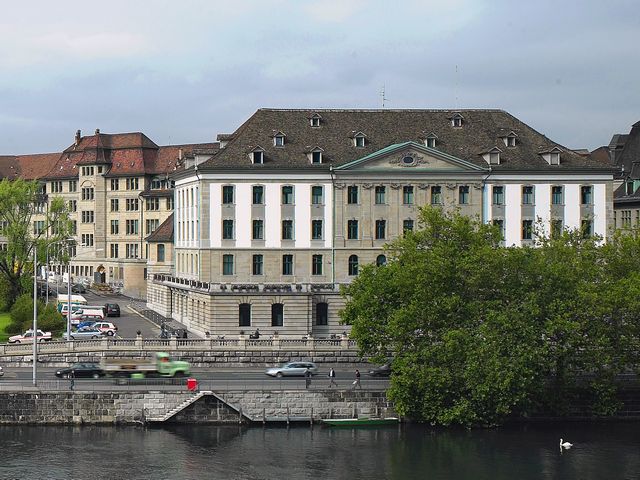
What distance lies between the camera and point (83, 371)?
90562 mm

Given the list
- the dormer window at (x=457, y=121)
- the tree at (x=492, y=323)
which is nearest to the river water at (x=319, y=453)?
the tree at (x=492, y=323)

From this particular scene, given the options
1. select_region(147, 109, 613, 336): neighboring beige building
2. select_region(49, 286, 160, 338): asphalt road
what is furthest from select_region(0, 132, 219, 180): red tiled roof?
select_region(147, 109, 613, 336): neighboring beige building

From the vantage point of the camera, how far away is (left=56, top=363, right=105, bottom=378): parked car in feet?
295

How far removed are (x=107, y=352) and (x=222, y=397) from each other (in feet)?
Result: 53.0

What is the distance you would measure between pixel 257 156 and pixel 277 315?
1399cm

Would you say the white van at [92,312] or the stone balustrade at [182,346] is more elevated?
the white van at [92,312]

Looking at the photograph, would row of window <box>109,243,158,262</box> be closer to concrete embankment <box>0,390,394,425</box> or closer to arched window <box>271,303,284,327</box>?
arched window <box>271,303,284,327</box>

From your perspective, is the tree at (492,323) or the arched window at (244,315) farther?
the arched window at (244,315)

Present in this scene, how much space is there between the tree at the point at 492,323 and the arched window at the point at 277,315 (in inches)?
925

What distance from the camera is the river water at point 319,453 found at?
71.5 m

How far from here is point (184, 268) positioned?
125562mm

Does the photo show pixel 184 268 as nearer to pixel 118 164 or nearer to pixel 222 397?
pixel 222 397

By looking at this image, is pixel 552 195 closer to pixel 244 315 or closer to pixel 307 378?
pixel 244 315

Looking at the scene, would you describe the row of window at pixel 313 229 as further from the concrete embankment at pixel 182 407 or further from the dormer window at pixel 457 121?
the concrete embankment at pixel 182 407
